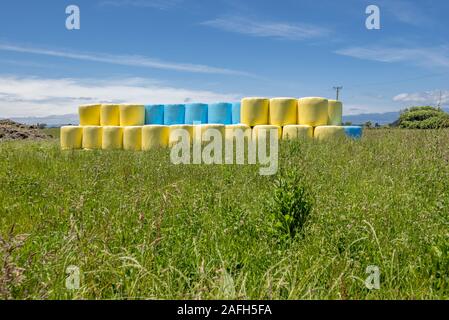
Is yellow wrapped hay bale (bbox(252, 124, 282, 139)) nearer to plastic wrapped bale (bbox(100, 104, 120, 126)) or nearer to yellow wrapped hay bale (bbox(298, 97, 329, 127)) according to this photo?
yellow wrapped hay bale (bbox(298, 97, 329, 127))

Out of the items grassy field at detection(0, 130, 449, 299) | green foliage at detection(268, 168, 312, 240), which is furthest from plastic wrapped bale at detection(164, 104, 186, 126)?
green foliage at detection(268, 168, 312, 240)

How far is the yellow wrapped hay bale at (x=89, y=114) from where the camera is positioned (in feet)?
51.2

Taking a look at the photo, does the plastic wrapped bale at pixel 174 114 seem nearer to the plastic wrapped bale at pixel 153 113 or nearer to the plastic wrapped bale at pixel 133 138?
the plastic wrapped bale at pixel 153 113

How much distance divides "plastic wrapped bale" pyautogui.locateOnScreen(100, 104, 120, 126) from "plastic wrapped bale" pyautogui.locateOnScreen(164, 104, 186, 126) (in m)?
1.81

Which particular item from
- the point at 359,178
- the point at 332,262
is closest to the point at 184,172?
the point at 359,178

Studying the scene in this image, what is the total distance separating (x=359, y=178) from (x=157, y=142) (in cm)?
871

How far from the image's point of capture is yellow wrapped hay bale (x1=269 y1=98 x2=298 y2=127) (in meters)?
14.3

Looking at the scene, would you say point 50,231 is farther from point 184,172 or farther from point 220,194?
point 184,172

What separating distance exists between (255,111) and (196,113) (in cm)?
241

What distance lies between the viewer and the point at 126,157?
946 cm

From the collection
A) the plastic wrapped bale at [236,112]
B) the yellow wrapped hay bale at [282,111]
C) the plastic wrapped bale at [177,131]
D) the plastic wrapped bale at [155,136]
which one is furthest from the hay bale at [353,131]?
the plastic wrapped bale at [155,136]

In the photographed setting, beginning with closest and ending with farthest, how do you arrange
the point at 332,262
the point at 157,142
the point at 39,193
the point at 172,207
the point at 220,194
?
the point at 332,262 → the point at 172,207 → the point at 220,194 → the point at 39,193 → the point at 157,142

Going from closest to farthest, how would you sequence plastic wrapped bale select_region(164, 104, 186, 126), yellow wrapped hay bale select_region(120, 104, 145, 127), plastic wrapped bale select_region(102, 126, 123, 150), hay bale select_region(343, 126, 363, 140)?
hay bale select_region(343, 126, 363, 140)
plastic wrapped bale select_region(102, 126, 123, 150)
yellow wrapped hay bale select_region(120, 104, 145, 127)
plastic wrapped bale select_region(164, 104, 186, 126)

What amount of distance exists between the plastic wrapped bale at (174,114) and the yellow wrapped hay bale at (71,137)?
3.22m
